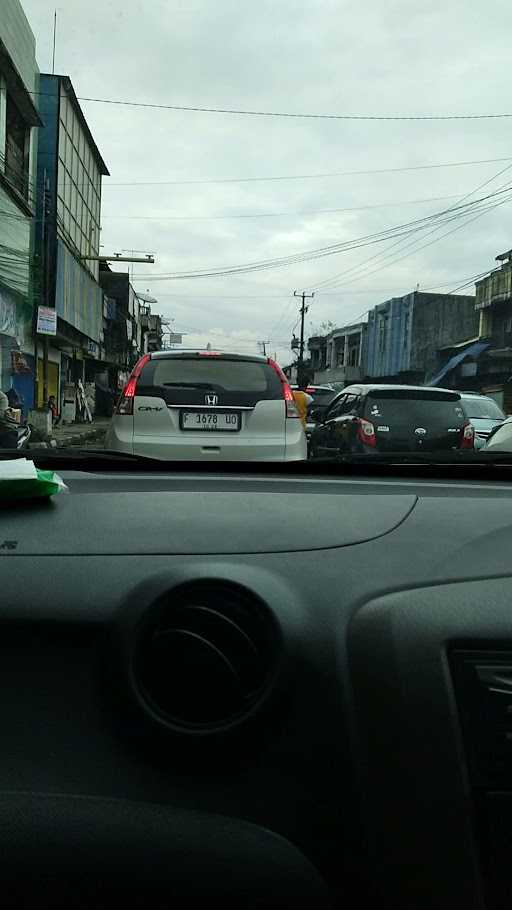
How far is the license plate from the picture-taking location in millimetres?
4117

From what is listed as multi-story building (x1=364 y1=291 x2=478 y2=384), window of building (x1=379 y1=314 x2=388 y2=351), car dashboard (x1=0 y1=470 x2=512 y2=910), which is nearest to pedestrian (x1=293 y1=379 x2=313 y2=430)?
car dashboard (x1=0 y1=470 x2=512 y2=910)

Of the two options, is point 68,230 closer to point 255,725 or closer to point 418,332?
point 418,332

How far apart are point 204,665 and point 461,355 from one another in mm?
36944

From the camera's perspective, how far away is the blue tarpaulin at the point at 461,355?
116 feet

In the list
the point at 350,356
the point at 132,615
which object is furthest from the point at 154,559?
the point at 350,356

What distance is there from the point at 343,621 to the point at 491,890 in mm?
462

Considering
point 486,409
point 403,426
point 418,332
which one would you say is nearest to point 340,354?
point 418,332

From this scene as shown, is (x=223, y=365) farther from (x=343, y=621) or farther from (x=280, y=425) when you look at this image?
(x=343, y=621)

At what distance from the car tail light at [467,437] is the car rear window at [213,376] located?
136 centimetres

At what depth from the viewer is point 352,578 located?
1.49m

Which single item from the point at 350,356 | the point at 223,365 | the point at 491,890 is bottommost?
the point at 491,890

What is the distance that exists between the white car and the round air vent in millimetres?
2355

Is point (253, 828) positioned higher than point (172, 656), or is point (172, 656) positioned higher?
point (172, 656)

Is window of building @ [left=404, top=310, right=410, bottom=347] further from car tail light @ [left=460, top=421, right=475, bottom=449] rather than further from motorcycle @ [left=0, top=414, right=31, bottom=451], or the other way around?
motorcycle @ [left=0, top=414, right=31, bottom=451]
